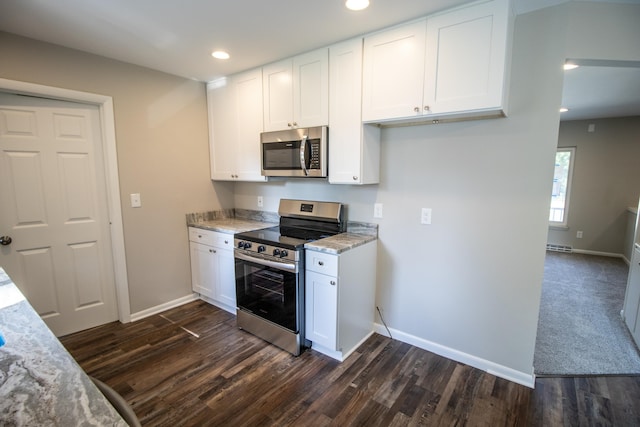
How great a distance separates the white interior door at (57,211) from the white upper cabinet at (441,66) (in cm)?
246

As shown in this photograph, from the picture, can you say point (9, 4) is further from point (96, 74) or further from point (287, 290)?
point (287, 290)

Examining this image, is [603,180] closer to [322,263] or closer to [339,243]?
[339,243]

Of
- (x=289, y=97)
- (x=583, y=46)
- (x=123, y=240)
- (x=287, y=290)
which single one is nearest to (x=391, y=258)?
(x=287, y=290)

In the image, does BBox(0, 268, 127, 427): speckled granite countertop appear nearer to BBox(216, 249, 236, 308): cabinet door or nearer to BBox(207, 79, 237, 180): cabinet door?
BBox(216, 249, 236, 308): cabinet door

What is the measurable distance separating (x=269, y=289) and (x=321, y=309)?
1.69 feet

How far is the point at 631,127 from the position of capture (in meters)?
5.02

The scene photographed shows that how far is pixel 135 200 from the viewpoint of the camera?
296cm

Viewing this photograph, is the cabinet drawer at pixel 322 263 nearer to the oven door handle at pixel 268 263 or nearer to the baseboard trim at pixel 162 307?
the oven door handle at pixel 268 263

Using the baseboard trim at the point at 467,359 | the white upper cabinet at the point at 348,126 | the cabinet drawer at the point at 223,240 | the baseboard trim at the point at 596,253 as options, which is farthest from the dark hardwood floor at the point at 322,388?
the baseboard trim at the point at 596,253

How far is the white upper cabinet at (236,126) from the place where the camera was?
9.92 ft

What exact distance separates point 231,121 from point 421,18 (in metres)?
2.04

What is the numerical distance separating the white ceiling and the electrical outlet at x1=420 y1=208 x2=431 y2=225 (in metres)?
1.35

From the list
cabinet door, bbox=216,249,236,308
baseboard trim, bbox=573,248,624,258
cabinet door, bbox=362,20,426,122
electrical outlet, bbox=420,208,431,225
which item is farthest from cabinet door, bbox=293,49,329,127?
baseboard trim, bbox=573,248,624,258

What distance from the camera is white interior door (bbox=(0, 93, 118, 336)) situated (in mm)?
2391
